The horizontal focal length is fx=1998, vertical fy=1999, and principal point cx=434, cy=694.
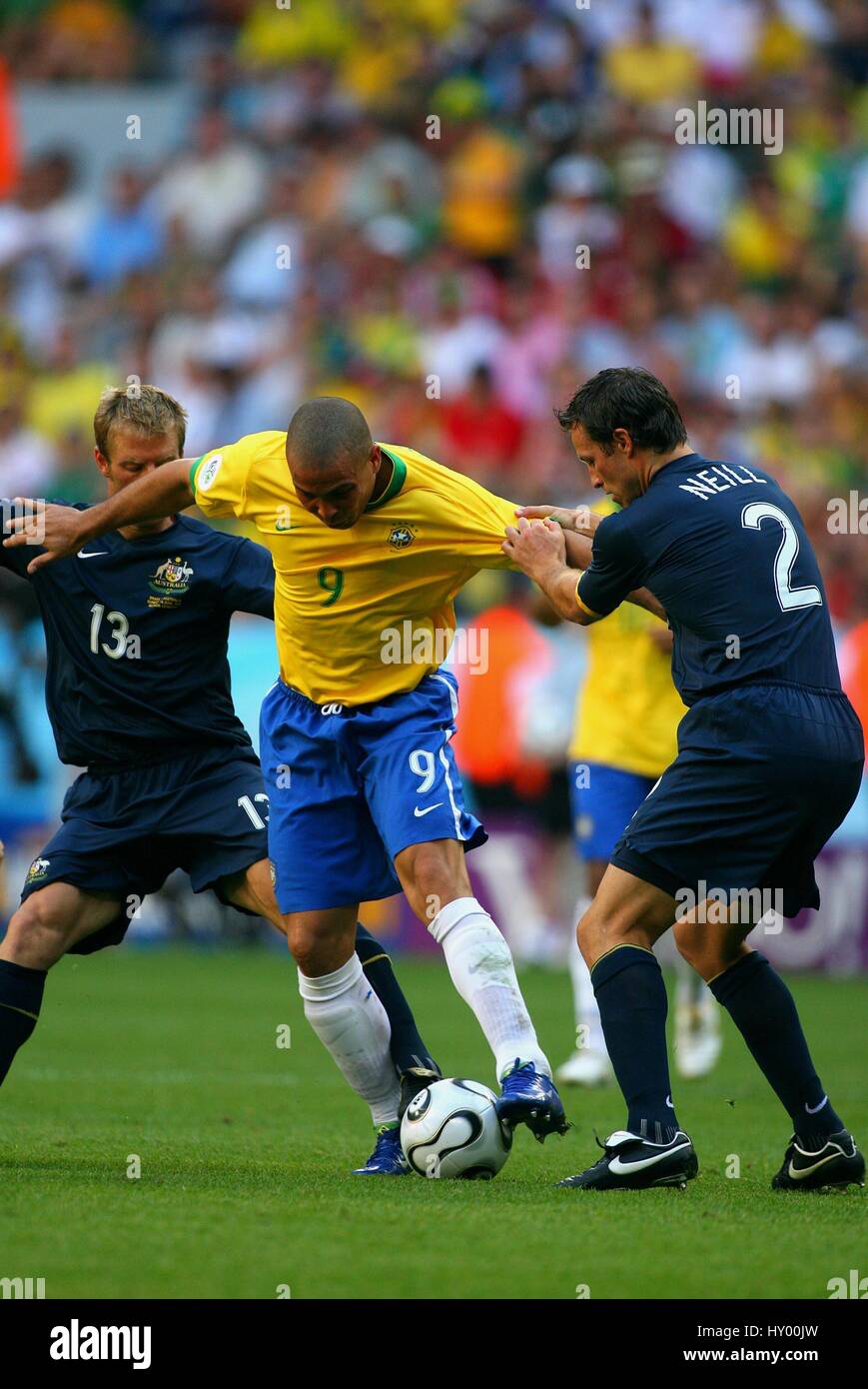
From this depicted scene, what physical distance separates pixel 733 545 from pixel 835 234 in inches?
500

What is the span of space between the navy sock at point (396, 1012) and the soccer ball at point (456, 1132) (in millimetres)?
549

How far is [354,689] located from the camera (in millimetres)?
6250

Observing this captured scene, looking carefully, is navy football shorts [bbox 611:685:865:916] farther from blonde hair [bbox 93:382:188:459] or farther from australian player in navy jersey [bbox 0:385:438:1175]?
blonde hair [bbox 93:382:188:459]

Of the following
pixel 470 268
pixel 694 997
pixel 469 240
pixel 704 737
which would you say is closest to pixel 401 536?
pixel 704 737

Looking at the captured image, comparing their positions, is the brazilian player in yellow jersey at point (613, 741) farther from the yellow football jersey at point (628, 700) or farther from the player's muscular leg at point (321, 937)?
the player's muscular leg at point (321, 937)

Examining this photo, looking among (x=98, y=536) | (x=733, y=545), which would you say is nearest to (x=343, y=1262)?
(x=733, y=545)

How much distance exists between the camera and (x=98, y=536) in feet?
21.7

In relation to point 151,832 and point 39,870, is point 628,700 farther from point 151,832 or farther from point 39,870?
point 39,870

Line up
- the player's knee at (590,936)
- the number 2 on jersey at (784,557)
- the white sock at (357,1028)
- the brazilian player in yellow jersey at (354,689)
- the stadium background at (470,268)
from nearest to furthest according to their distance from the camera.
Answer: the number 2 on jersey at (784,557)
the player's knee at (590,936)
the brazilian player in yellow jersey at (354,689)
the white sock at (357,1028)
the stadium background at (470,268)

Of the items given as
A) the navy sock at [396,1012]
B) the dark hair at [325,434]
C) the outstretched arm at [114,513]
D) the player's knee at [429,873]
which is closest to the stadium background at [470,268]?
the navy sock at [396,1012]

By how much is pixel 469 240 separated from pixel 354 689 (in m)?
12.7

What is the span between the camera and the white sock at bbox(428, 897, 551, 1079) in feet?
19.0

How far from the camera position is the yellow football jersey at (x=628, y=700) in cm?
927

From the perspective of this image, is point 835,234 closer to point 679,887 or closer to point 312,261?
point 312,261
